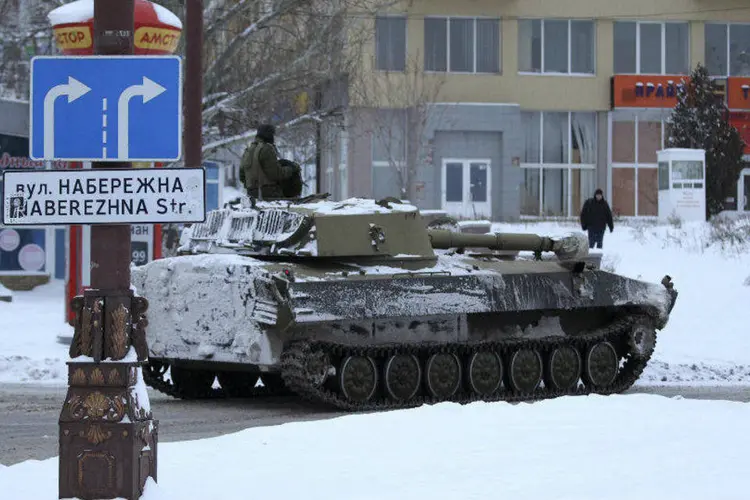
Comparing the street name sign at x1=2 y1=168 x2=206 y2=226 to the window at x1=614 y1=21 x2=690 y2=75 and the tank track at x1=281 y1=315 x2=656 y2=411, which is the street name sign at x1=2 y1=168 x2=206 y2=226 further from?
the window at x1=614 y1=21 x2=690 y2=75

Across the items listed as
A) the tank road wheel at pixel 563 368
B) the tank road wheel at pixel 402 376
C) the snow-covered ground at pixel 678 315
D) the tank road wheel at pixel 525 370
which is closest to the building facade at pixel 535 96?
the snow-covered ground at pixel 678 315

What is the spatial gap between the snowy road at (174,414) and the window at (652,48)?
29.4 meters

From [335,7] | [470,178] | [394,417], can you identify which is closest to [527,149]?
[470,178]

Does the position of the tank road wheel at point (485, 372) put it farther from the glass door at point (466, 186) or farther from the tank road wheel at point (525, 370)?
the glass door at point (466, 186)

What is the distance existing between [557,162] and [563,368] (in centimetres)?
2946

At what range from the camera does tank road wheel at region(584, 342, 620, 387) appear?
52.4 feet

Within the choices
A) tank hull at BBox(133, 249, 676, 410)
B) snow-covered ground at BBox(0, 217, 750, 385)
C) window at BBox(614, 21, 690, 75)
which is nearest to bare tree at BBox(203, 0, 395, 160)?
snow-covered ground at BBox(0, 217, 750, 385)

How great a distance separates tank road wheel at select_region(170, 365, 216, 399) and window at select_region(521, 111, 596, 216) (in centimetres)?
2926

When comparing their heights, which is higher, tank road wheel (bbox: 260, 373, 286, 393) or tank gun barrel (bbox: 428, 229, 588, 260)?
tank gun barrel (bbox: 428, 229, 588, 260)

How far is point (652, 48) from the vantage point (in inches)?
1772

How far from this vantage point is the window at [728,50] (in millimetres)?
45406

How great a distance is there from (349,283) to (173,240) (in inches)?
556

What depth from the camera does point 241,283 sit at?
13500mm

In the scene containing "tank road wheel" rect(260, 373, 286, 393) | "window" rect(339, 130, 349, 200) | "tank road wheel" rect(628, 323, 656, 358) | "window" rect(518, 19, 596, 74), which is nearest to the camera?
"tank road wheel" rect(260, 373, 286, 393)
